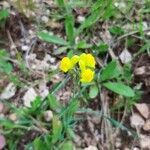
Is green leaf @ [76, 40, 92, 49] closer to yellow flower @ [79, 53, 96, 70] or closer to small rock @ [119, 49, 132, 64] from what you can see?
small rock @ [119, 49, 132, 64]

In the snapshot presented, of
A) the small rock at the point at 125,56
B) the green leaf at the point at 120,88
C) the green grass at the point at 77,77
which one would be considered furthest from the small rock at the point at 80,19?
the green leaf at the point at 120,88

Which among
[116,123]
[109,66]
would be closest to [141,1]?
[109,66]

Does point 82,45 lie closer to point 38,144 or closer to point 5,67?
point 5,67

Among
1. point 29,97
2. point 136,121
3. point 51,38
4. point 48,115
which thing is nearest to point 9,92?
point 29,97

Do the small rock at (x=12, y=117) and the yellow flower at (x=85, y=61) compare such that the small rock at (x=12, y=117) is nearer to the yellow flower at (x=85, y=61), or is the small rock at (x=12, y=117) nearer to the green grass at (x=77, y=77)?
the green grass at (x=77, y=77)

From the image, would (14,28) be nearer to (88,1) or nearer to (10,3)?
(10,3)

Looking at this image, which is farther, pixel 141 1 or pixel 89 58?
pixel 141 1
